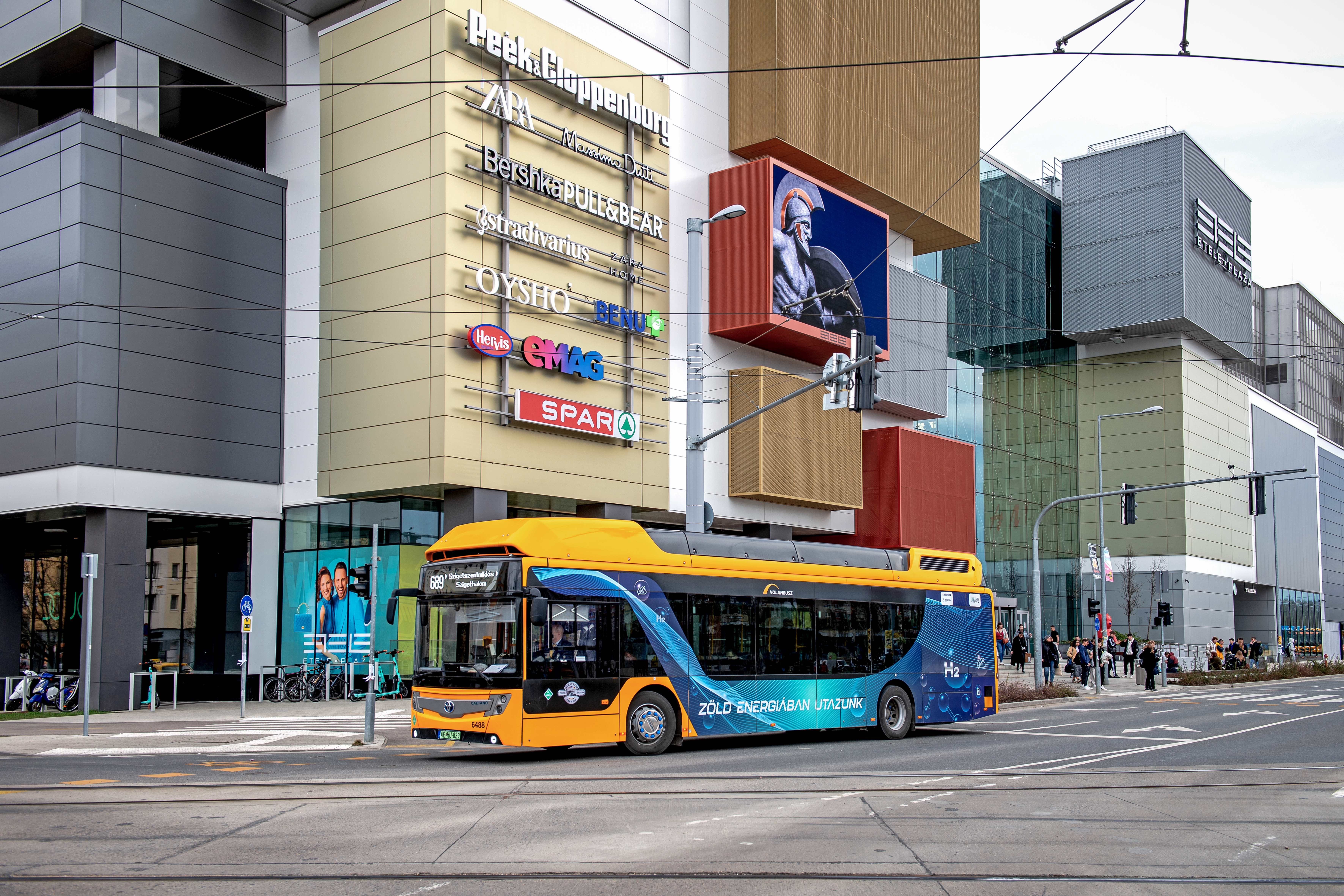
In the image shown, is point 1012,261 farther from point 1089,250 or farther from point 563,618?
point 563,618

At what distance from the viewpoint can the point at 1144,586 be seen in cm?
7519

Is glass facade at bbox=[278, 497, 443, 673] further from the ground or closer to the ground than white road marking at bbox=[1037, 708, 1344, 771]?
A: further from the ground

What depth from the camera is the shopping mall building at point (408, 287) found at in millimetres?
29828

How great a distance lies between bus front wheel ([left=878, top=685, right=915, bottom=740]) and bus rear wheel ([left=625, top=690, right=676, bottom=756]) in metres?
4.74

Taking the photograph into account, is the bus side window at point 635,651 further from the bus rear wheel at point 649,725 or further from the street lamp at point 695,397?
the street lamp at point 695,397

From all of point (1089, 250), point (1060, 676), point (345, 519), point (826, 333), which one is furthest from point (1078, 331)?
point (345, 519)

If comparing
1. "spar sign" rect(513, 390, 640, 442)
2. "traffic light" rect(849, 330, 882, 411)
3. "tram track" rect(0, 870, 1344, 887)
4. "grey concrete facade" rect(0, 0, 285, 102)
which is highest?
"grey concrete facade" rect(0, 0, 285, 102)

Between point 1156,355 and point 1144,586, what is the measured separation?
Result: 561 inches

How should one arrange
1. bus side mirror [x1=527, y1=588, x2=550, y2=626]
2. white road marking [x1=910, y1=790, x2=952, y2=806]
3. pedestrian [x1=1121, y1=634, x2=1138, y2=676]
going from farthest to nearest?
pedestrian [x1=1121, y1=634, x2=1138, y2=676] < bus side mirror [x1=527, y1=588, x2=550, y2=626] < white road marking [x1=910, y1=790, x2=952, y2=806]

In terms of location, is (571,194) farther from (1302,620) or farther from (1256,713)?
(1302,620)

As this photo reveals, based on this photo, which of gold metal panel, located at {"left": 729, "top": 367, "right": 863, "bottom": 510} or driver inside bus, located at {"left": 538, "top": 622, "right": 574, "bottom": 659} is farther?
gold metal panel, located at {"left": 729, "top": 367, "right": 863, "bottom": 510}

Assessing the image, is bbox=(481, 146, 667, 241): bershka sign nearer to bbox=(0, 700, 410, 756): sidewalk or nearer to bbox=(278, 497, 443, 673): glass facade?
bbox=(278, 497, 443, 673): glass facade

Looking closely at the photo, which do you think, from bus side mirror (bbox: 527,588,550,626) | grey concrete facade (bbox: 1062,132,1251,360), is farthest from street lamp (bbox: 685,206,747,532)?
grey concrete facade (bbox: 1062,132,1251,360)

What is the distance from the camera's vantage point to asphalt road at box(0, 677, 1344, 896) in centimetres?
838
